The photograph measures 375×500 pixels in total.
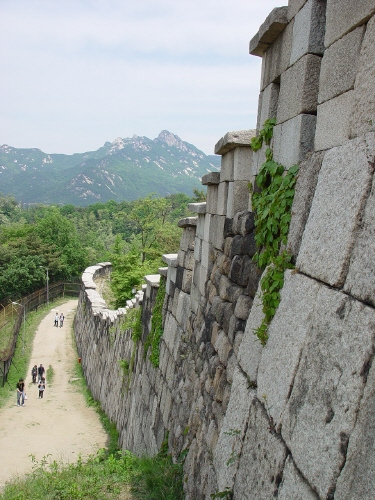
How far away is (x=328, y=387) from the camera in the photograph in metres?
2.02

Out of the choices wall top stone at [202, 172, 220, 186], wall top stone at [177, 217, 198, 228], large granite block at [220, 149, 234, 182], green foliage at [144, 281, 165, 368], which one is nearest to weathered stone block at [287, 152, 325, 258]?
large granite block at [220, 149, 234, 182]

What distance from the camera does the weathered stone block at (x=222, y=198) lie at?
15.2ft

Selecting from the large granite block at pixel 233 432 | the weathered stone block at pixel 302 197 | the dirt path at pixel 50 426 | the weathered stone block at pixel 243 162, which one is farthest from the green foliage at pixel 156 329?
the weathered stone block at pixel 302 197

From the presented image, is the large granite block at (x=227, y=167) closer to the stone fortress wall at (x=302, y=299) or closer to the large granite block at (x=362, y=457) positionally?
the stone fortress wall at (x=302, y=299)

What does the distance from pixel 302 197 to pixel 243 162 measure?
165cm

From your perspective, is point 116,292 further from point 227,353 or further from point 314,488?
point 314,488

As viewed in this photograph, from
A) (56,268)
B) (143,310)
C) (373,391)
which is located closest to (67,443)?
(143,310)

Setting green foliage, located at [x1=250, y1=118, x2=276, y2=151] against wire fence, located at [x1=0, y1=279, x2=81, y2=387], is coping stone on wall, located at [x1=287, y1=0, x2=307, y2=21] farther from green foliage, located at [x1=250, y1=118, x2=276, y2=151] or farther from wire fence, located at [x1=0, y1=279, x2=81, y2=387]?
wire fence, located at [x1=0, y1=279, x2=81, y2=387]

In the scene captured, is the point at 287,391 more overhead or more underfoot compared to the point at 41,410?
more overhead

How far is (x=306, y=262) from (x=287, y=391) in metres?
0.66

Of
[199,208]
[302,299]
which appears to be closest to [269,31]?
[302,299]

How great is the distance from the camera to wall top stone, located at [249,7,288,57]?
3246 mm

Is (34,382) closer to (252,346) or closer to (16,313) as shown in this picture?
(16,313)

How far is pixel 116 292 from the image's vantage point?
2245 cm
